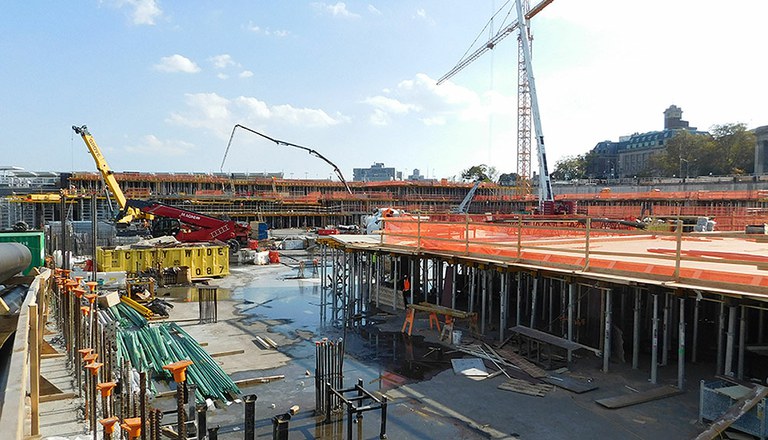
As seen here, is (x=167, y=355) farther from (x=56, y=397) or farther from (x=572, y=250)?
(x=572, y=250)

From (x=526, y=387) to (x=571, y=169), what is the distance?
12830 centimetres

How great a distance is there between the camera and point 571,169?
130750mm

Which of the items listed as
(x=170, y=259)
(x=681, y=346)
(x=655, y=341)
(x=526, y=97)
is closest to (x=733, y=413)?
(x=681, y=346)

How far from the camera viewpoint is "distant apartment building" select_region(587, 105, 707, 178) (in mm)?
137000

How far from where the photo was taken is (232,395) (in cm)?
1081

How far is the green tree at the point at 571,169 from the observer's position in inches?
5113

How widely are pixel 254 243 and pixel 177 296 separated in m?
16.4

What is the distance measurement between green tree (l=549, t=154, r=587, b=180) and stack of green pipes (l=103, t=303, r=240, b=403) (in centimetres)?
12760

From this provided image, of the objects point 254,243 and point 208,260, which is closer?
point 208,260

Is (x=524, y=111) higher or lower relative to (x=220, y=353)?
higher

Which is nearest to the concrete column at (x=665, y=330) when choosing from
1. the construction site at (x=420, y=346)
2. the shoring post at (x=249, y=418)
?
the construction site at (x=420, y=346)

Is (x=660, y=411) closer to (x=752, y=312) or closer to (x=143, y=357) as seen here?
(x=752, y=312)

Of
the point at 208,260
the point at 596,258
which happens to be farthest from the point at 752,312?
the point at 208,260

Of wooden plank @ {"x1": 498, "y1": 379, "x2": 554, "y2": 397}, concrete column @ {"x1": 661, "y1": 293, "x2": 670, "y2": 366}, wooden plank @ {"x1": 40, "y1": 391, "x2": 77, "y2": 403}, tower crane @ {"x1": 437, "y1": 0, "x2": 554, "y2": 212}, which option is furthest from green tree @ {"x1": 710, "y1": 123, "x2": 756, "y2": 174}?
wooden plank @ {"x1": 40, "y1": 391, "x2": 77, "y2": 403}
